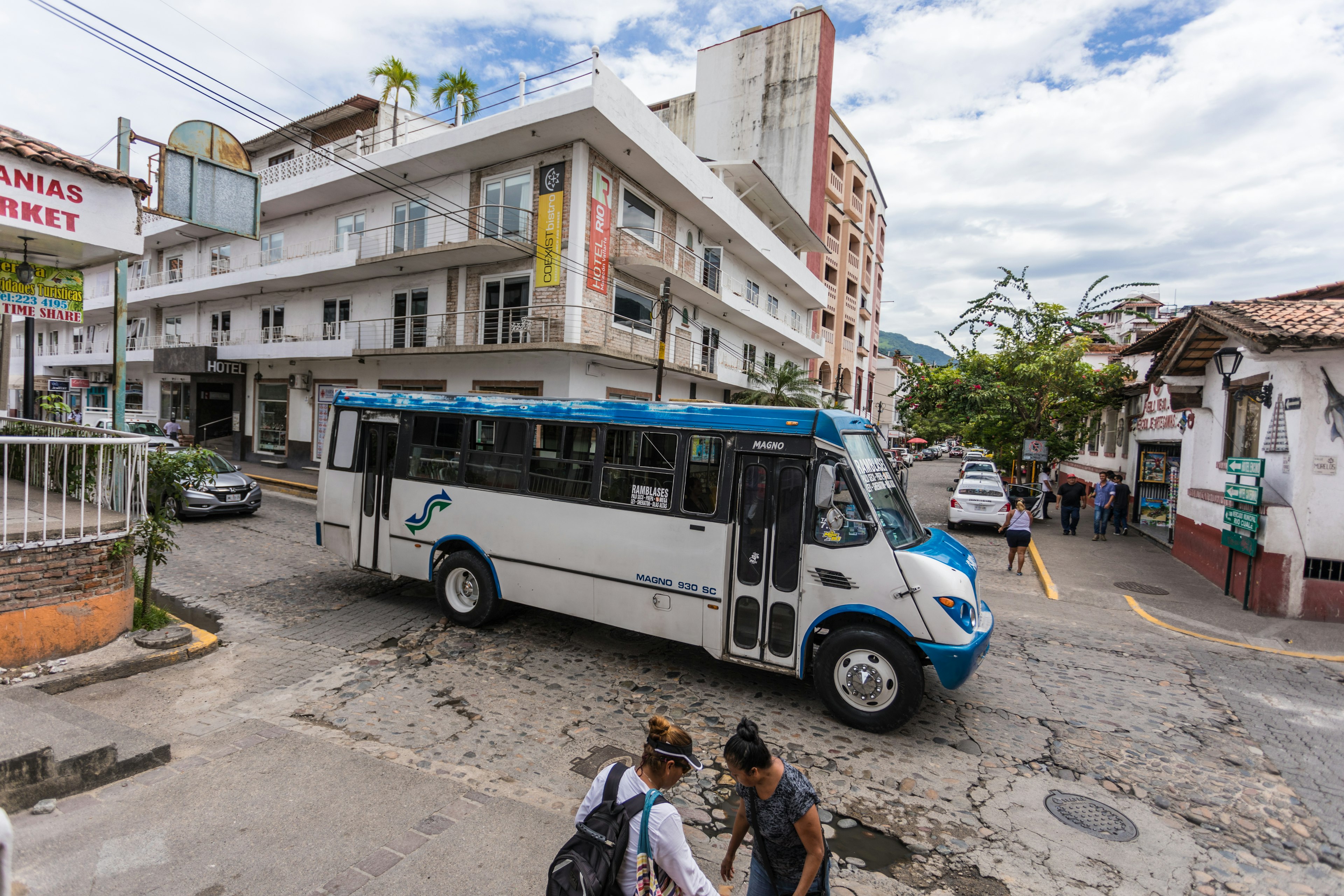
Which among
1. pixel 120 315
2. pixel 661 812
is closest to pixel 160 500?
pixel 120 315

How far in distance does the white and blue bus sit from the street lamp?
9071 mm

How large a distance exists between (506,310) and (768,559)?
13365 mm

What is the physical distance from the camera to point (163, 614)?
22.7 feet

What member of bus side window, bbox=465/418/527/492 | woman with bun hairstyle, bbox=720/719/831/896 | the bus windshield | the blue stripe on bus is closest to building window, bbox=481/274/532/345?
bus side window, bbox=465/418/527/492

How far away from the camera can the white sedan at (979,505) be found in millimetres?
17359

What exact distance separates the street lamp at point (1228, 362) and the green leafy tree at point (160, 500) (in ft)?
52.8

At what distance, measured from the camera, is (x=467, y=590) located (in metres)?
7.76

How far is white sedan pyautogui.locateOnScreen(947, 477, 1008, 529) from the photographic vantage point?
17.4 metres

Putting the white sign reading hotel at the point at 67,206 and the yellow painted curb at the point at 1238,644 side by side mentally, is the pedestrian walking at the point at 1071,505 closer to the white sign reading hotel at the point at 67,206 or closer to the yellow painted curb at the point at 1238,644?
the yellow painted curb at the point at 1238,644

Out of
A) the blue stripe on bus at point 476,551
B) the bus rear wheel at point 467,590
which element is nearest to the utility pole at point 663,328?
the blue stripe on bus at point 476,551

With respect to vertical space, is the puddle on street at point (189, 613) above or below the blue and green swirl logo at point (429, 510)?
below

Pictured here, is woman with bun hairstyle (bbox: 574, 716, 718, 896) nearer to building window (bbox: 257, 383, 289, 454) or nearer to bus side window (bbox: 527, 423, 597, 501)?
bus side window (bbox: 527, 423, 597, 501)

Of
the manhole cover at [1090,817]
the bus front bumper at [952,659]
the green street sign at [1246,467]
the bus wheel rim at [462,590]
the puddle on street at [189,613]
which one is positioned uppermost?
the green street sign at [1246,467]

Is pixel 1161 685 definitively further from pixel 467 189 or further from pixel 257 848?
pixel 467 189
